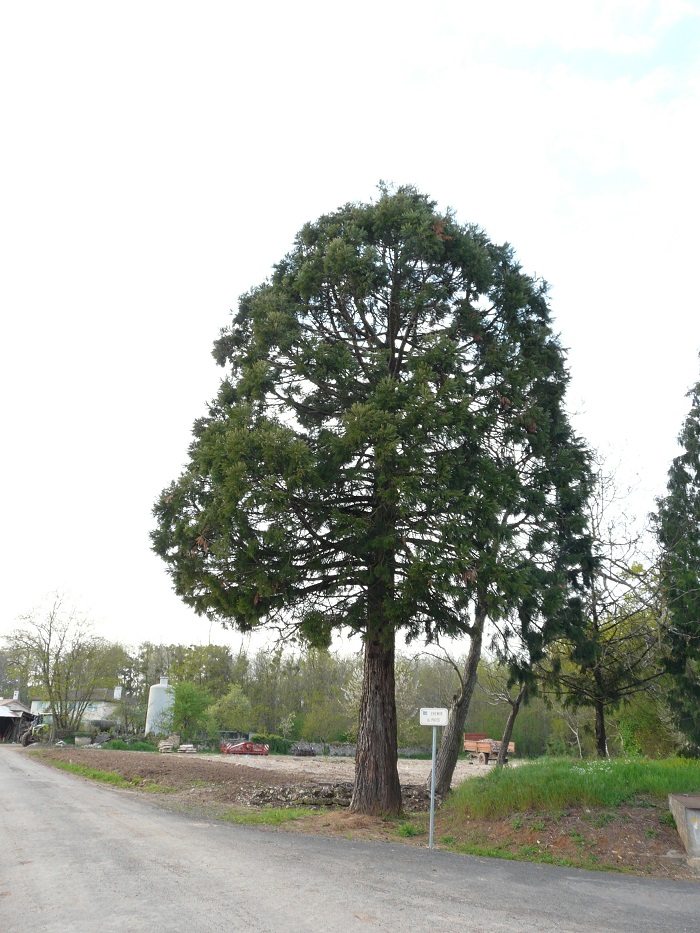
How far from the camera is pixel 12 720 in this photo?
185 feet

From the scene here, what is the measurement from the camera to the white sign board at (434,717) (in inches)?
389

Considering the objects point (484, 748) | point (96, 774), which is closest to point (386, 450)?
point (96, 774)

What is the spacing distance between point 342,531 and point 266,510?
50.5 inches

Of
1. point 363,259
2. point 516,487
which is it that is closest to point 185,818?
point 516,487

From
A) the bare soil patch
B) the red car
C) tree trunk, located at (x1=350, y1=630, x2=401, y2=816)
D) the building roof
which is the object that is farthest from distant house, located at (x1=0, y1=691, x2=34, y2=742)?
tree trunk, located at (x1=350, y1=630, x2=401, y2=816)

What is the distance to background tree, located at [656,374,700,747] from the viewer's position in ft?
45.2

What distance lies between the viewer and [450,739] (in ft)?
50.2

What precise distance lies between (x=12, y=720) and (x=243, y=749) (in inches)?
1135

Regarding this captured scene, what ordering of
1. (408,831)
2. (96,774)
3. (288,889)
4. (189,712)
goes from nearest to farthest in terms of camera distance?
1. (288,889)
2. (408,831)
3. (96,774)
4. (189,712)

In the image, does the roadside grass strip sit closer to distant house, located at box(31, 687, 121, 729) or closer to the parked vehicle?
the parked vehicle

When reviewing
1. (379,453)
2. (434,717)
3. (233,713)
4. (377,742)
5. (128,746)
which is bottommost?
(128,746)

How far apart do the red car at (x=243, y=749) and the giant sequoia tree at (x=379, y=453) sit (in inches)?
1123

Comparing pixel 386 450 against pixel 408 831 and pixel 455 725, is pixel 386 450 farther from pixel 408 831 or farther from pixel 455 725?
pixel 455 725

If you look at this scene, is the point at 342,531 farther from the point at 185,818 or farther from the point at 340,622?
the point at 185,818
